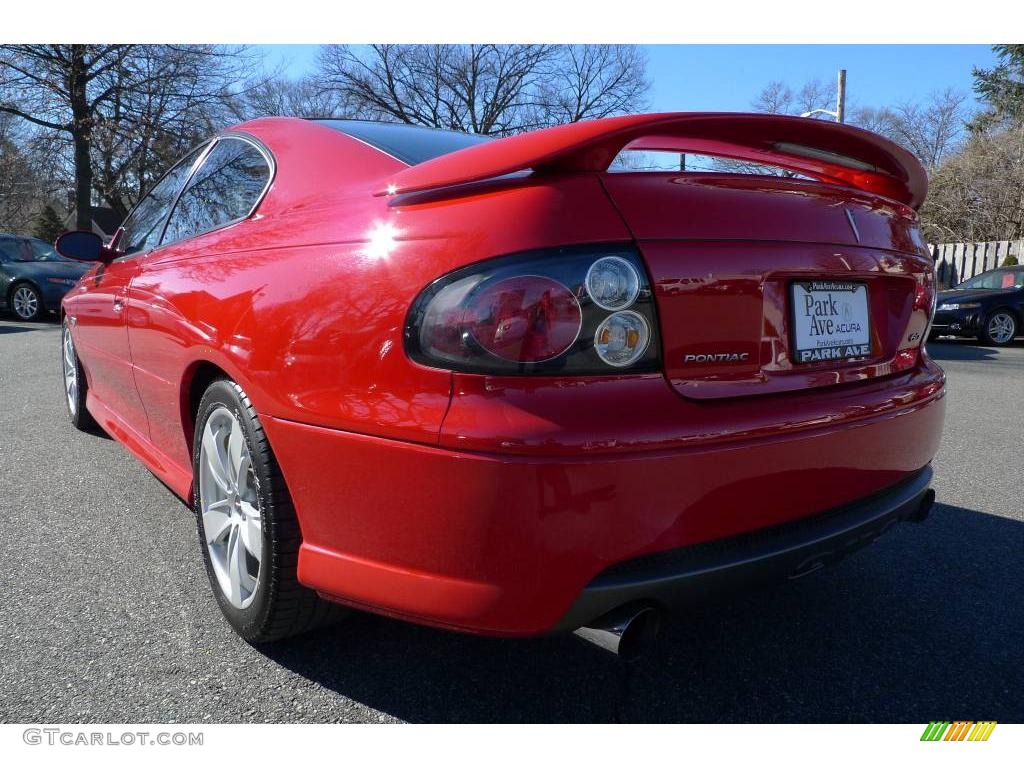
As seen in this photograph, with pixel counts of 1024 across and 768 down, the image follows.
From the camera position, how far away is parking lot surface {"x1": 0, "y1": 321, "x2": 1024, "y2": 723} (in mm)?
1931

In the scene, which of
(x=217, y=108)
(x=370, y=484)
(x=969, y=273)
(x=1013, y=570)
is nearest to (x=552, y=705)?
(x=370, y=484)

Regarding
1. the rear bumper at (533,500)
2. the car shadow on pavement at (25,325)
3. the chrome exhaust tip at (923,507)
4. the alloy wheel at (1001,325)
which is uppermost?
the rear bumper at (533,500)

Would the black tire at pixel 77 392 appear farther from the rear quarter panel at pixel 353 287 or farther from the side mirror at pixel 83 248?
the rear quarter panel at pixel 353 287

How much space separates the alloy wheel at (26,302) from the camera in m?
13.8

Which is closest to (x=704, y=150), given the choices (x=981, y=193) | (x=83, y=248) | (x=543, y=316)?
(x=543, y=316)

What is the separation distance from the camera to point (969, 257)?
19.2 m

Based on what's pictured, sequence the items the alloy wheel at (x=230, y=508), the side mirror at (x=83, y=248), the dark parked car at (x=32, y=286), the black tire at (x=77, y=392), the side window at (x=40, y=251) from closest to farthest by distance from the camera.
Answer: the alloy wheel at (x=230, y=508), the side mirror at (x=83, y=248), the black tire at (x=77, y=392), the dark parked car at (x=32, y=286), the side window at (x=40, y=251)

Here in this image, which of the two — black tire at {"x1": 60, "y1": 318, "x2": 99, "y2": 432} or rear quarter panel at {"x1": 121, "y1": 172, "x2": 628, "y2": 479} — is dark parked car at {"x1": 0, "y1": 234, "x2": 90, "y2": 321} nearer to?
black tire at {"x1": 60, "y1": 318, "x2": 99, "y2": 432}

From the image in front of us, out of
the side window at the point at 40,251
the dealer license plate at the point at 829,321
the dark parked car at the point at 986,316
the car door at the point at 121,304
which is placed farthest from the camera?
the side window at the point at 40,251

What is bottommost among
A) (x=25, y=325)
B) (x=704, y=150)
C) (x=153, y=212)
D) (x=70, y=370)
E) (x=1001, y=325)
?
(x=25, y=325)

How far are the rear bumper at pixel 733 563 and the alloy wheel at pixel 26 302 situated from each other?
14.9 meters

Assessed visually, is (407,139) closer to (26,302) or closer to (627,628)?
(627,628)

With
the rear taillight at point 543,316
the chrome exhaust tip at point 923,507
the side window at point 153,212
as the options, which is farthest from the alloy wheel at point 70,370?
the chrome exhaust tip at point 923,507

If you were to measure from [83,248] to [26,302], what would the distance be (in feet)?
39.8
